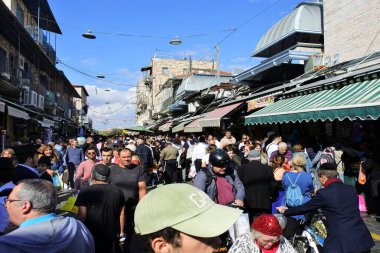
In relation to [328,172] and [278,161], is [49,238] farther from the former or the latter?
[278,161]

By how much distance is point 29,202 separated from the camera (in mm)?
2348

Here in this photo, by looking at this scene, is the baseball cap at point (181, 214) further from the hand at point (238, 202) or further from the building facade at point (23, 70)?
the building facade at point (23, 70)

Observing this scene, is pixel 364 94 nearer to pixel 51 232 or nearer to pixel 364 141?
pixel 364 141

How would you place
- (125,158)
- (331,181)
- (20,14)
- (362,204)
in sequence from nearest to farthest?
(331,181), (125,158), (362,204), (20,14)

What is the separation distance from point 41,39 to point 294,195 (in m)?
26.2

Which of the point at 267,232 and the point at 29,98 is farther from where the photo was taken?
the point at 29,98

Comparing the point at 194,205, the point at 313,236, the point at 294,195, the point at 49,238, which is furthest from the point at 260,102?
the point at 194,205

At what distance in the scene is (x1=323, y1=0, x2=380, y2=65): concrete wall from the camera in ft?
35.7

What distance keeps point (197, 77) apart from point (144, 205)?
94.5 ft

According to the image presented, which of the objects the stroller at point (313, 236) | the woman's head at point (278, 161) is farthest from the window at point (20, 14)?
the stroller at point (313, 236)

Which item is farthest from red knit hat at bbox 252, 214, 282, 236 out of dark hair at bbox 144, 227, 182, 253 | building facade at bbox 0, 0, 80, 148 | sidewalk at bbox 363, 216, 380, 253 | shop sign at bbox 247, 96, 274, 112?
building facade at bbox 0, 0, 80, 148

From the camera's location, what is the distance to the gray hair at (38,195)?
2.35 m

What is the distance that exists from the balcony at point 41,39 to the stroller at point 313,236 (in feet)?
80.8

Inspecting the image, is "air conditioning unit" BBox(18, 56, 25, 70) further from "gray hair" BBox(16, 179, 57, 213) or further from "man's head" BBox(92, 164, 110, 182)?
"gray hair" BBox(16, 179, 57, 213)
